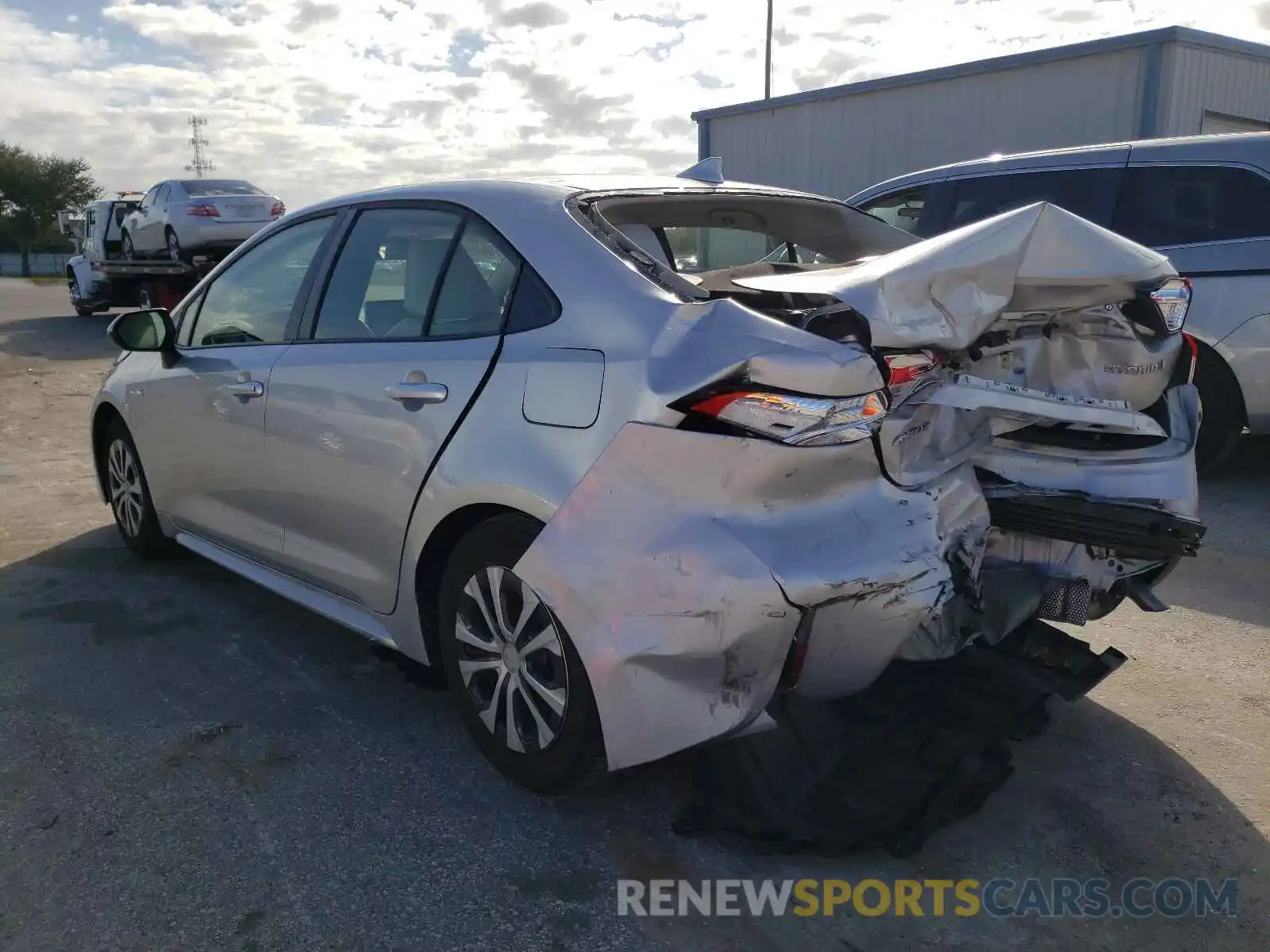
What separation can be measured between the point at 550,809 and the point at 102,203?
20651 millimetres

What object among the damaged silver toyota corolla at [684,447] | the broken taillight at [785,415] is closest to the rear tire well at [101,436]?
the damaged silver toyota corolla at [684,447]

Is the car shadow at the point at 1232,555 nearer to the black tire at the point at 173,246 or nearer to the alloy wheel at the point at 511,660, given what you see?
the alloy wheel at the point at 511,660

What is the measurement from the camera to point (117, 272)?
18.8 meters

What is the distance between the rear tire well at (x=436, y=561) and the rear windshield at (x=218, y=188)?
615 inches

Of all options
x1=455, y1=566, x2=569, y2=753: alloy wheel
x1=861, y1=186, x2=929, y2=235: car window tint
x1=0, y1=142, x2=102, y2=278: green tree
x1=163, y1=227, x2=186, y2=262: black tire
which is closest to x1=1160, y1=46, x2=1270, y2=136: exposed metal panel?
x1=861, y1=186, x2=929, y2=235: car window tint

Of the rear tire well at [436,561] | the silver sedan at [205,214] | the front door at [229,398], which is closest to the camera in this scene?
the rear tire well at [436,561]

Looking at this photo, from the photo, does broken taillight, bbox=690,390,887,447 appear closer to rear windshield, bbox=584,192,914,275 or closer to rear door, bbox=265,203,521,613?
rear door, bbox=265,203,521,613

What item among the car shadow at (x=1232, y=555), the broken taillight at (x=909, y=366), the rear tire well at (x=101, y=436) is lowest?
the car shadow at (x=1232, y=555)

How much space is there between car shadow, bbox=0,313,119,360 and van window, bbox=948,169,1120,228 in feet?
33.5

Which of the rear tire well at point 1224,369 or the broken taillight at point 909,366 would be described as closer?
the broken taillight at point 909,366

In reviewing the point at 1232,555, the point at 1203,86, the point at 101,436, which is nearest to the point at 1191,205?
the point at 1232,555

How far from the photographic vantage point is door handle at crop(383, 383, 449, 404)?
9.93ft

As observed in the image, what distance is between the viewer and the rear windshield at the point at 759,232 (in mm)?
3547

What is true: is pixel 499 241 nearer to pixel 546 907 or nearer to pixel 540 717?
pixel 540 717
